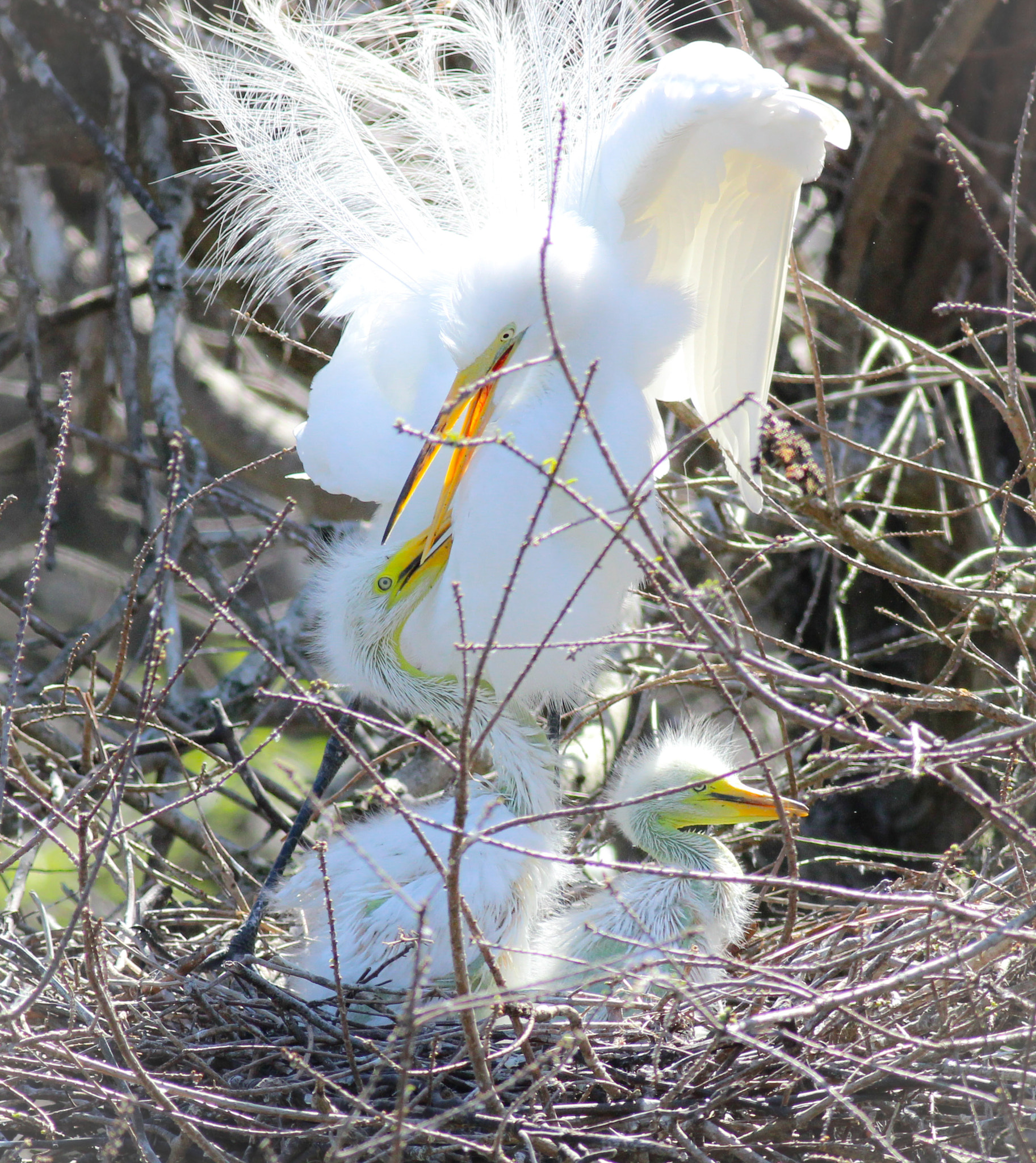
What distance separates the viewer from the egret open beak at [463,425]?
6.97ft

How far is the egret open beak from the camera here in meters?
2.12

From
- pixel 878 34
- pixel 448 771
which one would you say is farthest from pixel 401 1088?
pixel 878 34

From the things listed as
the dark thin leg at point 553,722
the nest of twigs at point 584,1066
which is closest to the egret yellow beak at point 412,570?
the dark thin leg at point 553,722

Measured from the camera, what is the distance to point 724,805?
2090 millimetres

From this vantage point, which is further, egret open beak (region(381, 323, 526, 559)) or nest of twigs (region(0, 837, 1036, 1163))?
egret open beak (region(381, 323, 526, 559))

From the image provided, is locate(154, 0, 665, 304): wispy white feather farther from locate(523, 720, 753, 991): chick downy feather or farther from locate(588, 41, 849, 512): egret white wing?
locate(523, 720, 753, 991): chick downy feather

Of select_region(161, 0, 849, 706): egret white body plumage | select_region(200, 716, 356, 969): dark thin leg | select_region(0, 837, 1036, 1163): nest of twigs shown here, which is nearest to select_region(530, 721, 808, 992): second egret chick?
select_region(0, 837, 1036, 1163): nest of twigs

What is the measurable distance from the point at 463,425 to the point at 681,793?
30.7 inches

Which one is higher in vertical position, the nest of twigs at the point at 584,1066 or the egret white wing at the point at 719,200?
the egret white wing at the point at 719,200

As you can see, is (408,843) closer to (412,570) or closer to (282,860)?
(282,860)

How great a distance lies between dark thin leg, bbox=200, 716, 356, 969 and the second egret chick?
19.6 inches

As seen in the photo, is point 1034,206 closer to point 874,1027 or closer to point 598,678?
point 598,678

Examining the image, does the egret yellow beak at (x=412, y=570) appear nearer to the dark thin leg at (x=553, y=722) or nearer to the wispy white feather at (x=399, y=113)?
the dark thin leg at (x=553, y=722)

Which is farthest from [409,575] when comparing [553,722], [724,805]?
[724,805]
